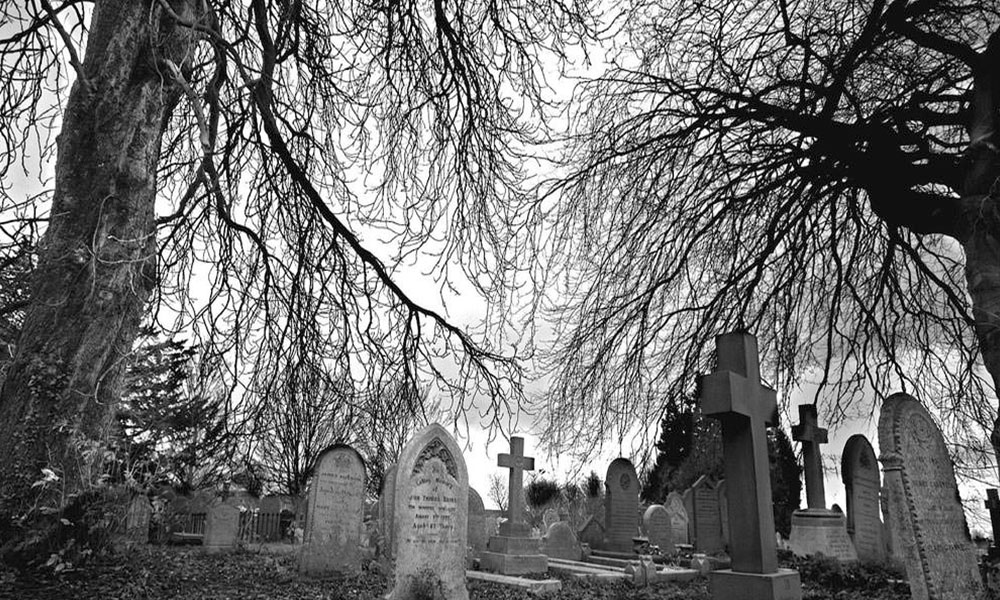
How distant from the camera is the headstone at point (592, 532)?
14644 mm

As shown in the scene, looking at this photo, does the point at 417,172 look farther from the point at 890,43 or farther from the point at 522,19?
the point at 890,43

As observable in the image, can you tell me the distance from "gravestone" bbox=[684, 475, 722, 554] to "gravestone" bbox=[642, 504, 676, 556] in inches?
26.3

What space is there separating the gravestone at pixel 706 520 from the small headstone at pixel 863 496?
390cm

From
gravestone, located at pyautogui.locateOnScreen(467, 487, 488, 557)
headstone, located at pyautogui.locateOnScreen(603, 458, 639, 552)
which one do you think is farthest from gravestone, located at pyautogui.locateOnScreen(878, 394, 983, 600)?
gravestone, located at pyautogui.locateOnScreen(467, 487, 488, 557)

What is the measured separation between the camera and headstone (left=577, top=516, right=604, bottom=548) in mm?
14644

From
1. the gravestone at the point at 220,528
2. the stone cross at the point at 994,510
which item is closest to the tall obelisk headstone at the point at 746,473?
the stone cross at the point at 994,510

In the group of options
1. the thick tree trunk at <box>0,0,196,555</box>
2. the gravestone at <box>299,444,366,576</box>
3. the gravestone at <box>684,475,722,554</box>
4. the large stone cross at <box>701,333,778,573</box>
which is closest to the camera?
the thick tree trunk at <box>0,0,196,555</box>

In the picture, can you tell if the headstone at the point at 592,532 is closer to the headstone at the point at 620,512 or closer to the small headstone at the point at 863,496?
the headstone at the point at 620,512

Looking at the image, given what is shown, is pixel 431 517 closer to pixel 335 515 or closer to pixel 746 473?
pixel 746 473

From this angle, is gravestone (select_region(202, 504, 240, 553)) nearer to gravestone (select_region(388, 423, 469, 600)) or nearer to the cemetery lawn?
the cemetery lawn

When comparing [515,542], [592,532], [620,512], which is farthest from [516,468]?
[592,532]

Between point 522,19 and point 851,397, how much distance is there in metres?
7.12

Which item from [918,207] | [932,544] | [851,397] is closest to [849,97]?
[918,207]

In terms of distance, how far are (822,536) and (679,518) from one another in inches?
314
